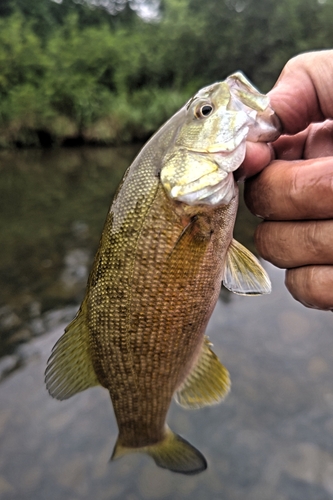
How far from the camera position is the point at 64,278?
643 cm

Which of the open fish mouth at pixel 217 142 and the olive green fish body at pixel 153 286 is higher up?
the open fish mouth at pixel 217 142

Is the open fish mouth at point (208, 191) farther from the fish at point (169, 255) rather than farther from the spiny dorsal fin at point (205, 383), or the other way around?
the spiny dorsal fin at point (205, 383)

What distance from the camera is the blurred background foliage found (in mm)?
21047

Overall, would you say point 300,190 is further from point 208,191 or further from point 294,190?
point 208,191

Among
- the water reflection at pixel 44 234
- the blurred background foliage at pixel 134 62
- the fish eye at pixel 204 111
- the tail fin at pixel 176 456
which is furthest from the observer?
the blurred background foliage at pixel 134 62

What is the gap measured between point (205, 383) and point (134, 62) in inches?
1078

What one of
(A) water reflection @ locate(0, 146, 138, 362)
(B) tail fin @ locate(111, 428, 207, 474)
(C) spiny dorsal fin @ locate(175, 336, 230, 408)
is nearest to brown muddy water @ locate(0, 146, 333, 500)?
(A) water reflection @ locate(0, 146, 138, 362)

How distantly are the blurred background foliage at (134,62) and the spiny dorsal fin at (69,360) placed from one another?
64.1 feet

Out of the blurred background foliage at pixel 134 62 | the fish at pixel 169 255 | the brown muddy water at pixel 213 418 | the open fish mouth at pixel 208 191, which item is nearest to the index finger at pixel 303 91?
the fish at pixel 169 255

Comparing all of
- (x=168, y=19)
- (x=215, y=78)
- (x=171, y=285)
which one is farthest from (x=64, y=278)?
(x=168, y=19)

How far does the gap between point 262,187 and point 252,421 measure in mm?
2652

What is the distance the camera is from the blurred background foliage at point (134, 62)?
2105 centimetres

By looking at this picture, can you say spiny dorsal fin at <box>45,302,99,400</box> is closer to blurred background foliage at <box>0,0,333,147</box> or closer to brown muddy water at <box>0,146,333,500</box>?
brown muddy water at <box>0,146,333,500</box>

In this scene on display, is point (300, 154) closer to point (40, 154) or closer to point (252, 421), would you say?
point (252, 421)
